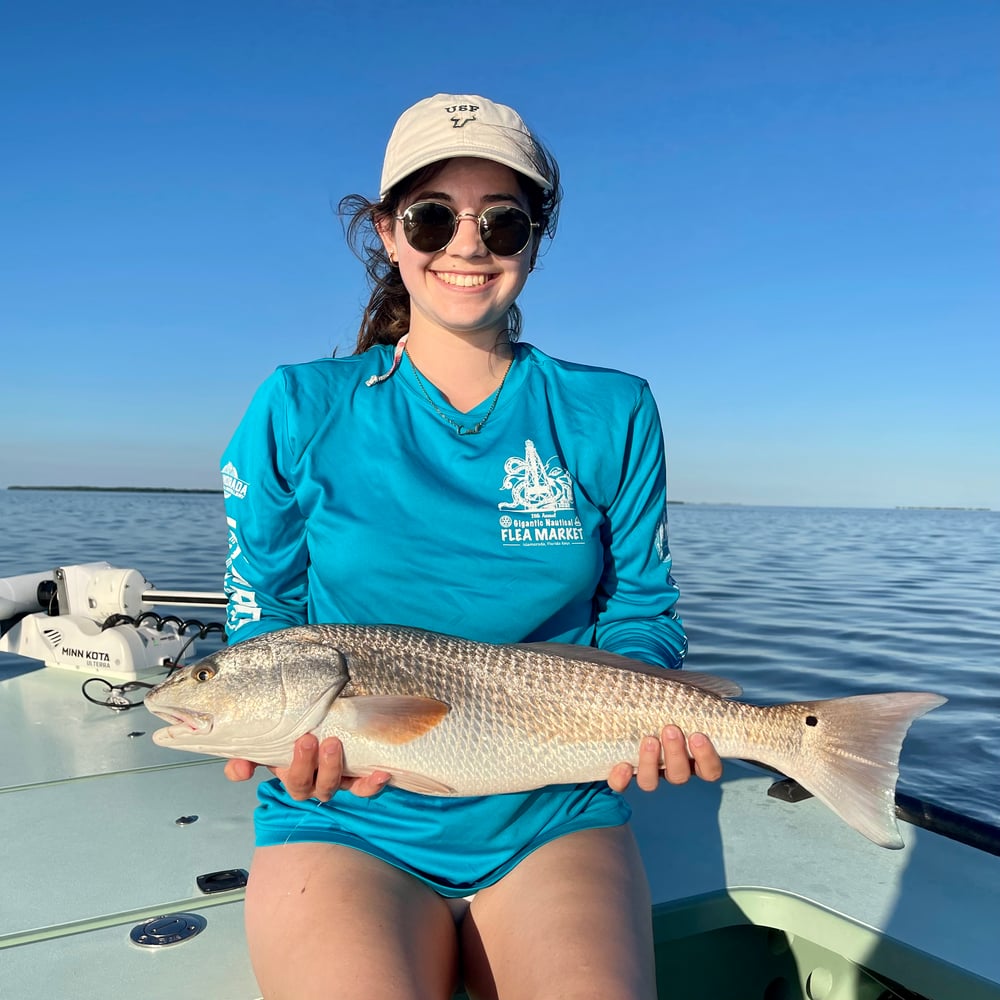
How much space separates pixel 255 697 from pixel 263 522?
63cm

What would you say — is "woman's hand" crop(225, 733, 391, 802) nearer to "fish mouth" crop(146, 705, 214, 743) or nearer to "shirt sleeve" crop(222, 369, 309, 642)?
"fish mouth" crop(146, 705, 214, 743)

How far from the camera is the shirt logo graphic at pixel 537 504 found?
2.91 metres

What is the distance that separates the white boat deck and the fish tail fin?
0.55 m

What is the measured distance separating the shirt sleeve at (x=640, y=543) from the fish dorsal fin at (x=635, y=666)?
0.37 metres

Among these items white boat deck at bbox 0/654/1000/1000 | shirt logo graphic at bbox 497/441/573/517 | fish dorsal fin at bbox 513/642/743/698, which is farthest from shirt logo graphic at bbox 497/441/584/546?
white boat deck at bbox 0/654/1000/1000

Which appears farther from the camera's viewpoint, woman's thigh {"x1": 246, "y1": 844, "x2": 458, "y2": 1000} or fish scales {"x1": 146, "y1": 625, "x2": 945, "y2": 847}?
fish scales {"x1": 146, "y1": 625, "x2": 945, "y2": 847}

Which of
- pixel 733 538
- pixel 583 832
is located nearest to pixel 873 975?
pixel 583 832

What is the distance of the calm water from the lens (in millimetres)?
7668

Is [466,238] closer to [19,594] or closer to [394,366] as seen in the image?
[394,366]

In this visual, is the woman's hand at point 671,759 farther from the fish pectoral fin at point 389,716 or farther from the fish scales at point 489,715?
the fish pectoral fin at point 389,716

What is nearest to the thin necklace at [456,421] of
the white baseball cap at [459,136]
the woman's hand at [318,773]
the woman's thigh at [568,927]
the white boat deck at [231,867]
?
the white baseball cap at [459,136]

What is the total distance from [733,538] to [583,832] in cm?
2686

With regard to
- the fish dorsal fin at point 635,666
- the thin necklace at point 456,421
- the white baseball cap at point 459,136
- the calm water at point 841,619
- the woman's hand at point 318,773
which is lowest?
the calm water at point 841,619

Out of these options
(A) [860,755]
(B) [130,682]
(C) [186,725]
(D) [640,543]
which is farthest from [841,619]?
(C) [186,725]
